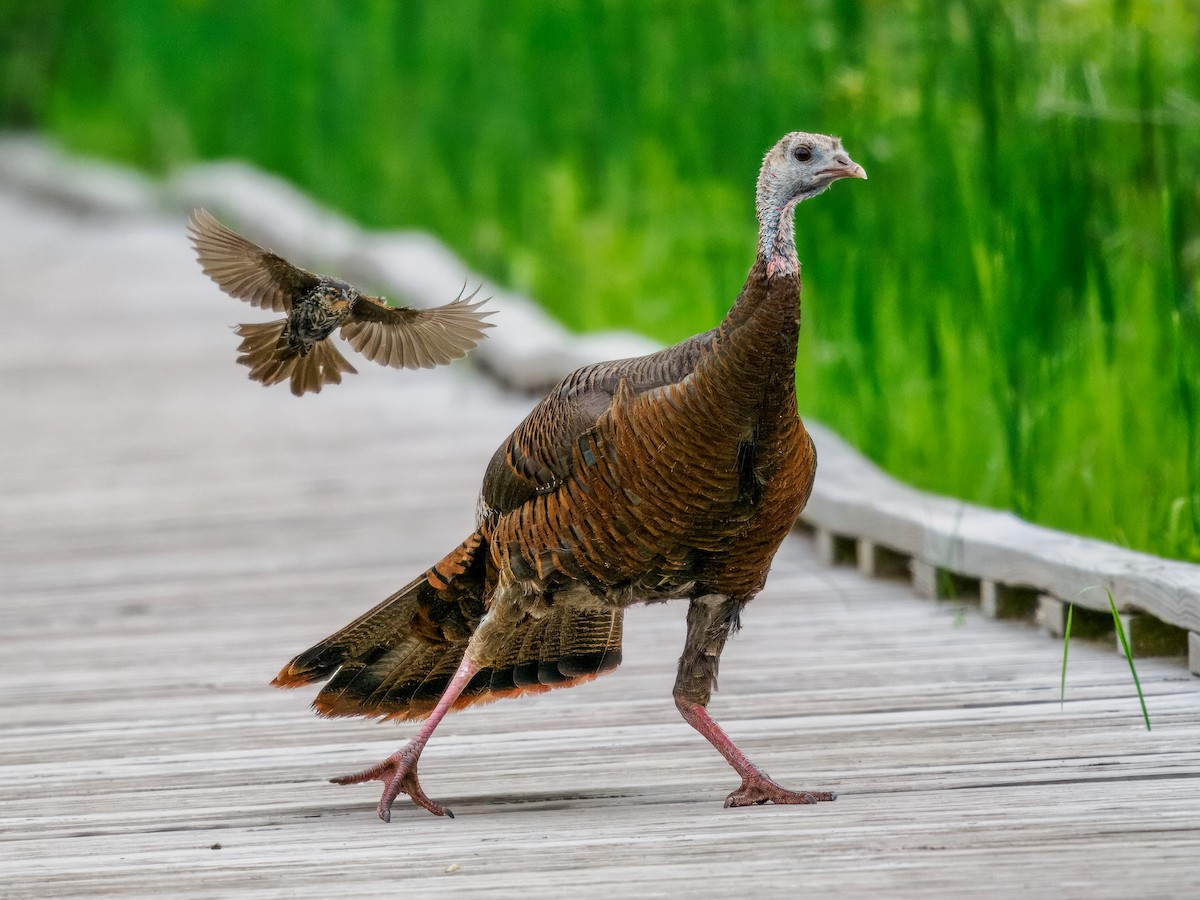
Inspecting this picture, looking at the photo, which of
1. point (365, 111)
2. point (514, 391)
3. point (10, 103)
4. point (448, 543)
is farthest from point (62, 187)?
point (448, 543)

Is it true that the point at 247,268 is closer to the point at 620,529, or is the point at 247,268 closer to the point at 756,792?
the point at 620,529

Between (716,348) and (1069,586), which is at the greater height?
(716,348)

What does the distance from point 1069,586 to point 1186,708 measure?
0.54m

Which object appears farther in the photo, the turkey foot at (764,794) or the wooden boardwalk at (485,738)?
the turkey foot at (764,794)

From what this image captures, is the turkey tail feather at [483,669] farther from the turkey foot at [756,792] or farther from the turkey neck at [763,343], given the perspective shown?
the turkey neck at [763,343]

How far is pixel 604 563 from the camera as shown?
3211 millimetres

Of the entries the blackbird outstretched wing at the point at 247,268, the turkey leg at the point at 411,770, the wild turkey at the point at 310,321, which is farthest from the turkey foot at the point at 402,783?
the blackbird outstretched wing at the point at 247,268

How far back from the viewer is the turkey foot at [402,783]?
10.9ft

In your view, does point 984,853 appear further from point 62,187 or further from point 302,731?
point 62,187

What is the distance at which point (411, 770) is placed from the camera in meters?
3.37

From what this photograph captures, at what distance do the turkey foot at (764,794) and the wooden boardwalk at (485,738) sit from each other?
24mm

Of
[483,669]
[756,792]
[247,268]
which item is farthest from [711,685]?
[247,268]

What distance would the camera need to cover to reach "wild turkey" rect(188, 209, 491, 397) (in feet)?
10.4

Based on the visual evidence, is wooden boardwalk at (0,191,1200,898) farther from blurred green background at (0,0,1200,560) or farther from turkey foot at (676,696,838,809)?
blurred green background at (0,0,1200,560)
